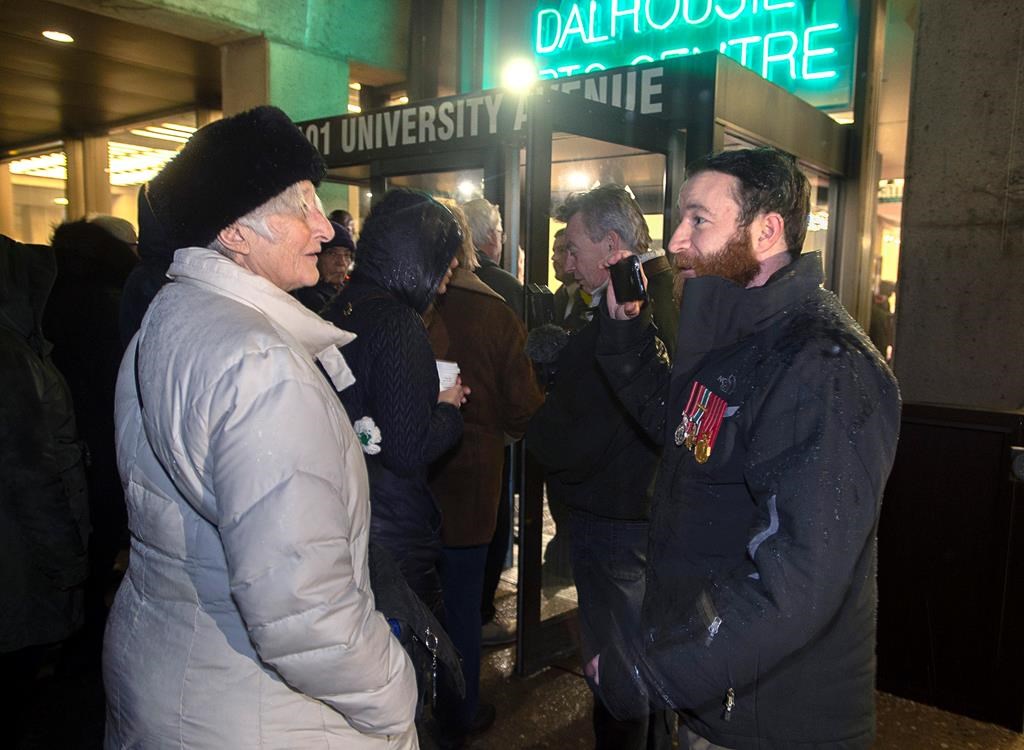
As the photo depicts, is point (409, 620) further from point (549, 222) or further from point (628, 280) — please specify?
point (549, 222)

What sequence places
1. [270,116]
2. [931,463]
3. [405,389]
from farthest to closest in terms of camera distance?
[931,463] < [405,389] < [270,116]

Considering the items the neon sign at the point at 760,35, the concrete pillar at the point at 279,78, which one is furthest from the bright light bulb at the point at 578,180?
the concrete pillar at the point at 279,78

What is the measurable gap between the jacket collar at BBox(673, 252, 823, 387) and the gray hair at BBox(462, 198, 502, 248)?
→ 8.89ft

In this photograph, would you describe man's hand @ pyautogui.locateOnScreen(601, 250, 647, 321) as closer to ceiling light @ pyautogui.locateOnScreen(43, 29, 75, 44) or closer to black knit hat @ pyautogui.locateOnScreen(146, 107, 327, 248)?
black knit hat @ pyautogui.locateOnScreen(146, 107, 327, 248)

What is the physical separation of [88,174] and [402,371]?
1148 cm

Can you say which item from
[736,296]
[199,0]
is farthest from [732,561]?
[199,0]

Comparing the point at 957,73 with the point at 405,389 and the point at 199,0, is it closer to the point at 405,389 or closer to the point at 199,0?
the point at 405,389

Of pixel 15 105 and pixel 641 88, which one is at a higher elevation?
pixel 15 105

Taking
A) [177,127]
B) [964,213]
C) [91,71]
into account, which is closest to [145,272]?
[964,213]

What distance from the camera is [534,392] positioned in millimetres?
3178

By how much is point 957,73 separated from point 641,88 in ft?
4.81

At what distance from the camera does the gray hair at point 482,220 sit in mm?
4281

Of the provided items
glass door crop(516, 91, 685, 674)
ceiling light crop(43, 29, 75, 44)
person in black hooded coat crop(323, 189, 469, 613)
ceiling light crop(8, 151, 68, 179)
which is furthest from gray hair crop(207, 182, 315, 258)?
ceiling light crop(8, 151, 68, 179)

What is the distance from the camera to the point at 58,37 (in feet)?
24.1
